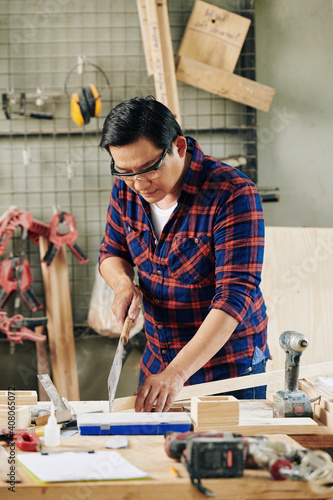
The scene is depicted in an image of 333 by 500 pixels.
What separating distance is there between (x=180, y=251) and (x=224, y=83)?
145cm

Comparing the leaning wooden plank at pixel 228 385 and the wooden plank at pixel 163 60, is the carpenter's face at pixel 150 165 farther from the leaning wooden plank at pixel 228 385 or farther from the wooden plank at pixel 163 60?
the wooden plank at pixel 163 60

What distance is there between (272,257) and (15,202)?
1.39 meters

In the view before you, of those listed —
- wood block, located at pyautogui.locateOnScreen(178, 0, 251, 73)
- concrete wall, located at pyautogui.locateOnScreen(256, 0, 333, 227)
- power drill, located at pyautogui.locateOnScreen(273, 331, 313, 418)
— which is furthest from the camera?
concrete wall, located at pyautogui.locateOnScreen(256, 0, 333, 227)

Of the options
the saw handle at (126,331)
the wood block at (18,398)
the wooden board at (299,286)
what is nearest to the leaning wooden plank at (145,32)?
the wooden board at (299,286)

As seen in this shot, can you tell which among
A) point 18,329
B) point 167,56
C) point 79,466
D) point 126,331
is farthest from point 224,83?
point 79,466

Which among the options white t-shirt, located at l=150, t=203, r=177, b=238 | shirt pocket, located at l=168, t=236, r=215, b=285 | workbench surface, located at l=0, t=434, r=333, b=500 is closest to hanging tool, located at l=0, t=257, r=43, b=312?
white t-shirt, located at l=150, t=203, r=177, b=238

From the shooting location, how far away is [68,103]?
3.06 meters

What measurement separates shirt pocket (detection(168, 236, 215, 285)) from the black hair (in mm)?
304

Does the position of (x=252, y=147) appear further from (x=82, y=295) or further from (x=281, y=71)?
(x=82, y=295)

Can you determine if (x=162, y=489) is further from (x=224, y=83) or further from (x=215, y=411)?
(x=224, y=83)

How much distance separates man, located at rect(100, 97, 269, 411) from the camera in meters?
1.58

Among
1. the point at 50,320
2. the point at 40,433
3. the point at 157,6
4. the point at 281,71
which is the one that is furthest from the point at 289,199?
the point at 40,433

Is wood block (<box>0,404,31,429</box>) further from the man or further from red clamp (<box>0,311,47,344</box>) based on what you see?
red clamp (<box>0,311,47,344</box>)

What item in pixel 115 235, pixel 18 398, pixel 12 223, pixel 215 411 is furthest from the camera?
pixel 12 223
